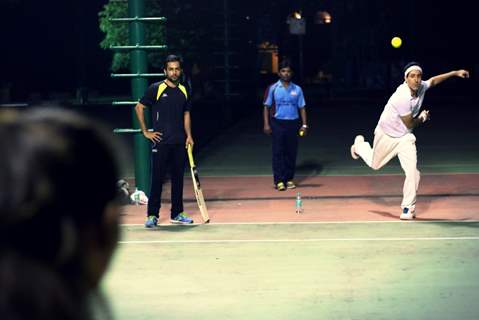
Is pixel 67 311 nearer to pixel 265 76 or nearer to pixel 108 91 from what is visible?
pixel 265 76

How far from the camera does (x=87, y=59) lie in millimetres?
64062

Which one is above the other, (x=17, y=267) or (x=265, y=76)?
(x=17, y=267)

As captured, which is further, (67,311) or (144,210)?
(144,210)

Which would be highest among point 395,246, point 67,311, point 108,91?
point 67,311

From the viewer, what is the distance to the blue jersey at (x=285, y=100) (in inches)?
594

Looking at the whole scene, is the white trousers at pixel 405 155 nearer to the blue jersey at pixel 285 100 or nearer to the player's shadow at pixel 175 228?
the player's shadow at pixel 175 228

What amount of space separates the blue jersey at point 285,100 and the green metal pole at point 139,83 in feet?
7.22

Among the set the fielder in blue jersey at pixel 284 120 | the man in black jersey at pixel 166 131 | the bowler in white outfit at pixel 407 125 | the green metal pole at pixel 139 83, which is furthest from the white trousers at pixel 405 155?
the green metal pole at pixel 139 83

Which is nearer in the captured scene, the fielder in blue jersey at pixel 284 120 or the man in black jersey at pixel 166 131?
the man in black jersey at pixel 166 131

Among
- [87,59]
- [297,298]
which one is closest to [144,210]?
[297,298]

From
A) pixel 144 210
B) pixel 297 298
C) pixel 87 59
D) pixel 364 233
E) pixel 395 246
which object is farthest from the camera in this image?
Result: pixel 87 59

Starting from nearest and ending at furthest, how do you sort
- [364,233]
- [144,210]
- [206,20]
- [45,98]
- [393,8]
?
[364,233] → [144,210] → [206,20] → [393,8] → [45,98]

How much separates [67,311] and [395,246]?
9246 millimetres

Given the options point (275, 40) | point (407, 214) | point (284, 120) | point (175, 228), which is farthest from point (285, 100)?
point (275, 40)
